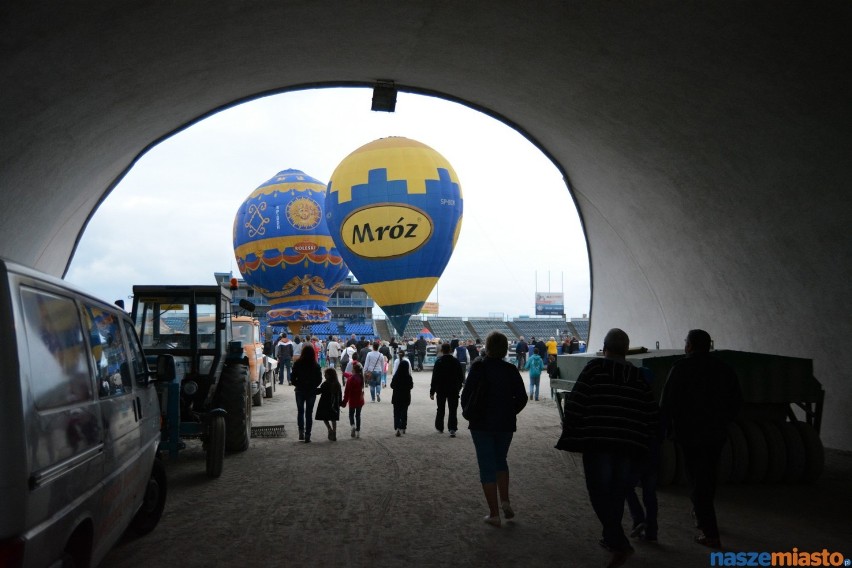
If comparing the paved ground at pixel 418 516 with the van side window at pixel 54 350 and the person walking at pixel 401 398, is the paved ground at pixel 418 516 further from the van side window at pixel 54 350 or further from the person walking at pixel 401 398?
the van side window at pixel 54 350

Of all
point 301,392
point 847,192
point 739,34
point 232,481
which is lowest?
point 232,481

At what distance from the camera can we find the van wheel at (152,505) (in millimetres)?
5285

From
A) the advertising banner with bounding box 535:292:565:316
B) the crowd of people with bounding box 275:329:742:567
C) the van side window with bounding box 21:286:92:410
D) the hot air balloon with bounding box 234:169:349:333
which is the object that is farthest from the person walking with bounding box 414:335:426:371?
the advertising banner with bounding box 535:292:565:316

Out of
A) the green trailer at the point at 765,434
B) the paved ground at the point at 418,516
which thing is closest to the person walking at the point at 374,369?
the paved ground at the point at 418,516

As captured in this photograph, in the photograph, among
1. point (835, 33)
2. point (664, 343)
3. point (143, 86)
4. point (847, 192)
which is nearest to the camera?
point (835, 33)

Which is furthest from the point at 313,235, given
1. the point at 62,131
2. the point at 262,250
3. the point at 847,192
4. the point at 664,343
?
the point at 847,192

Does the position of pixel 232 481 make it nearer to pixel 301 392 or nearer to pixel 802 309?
pixel 301 392

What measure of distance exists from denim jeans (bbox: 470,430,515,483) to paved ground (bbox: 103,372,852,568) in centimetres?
47

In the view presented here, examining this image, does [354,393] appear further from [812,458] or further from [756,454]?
[812,458]

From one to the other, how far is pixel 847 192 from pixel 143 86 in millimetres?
9389

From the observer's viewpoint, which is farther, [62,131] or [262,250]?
[262,250]

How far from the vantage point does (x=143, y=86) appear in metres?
8.62

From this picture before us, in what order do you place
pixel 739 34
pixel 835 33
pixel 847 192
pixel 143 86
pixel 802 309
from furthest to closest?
1. pixel 802 309
2. pixel 143 86
3. pixel 847 192
4. pixel 739 34
5. pixel 835 33

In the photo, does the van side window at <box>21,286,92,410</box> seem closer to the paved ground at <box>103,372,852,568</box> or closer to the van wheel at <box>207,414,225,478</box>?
the paved ground at <box>103,372,852,568</box>
